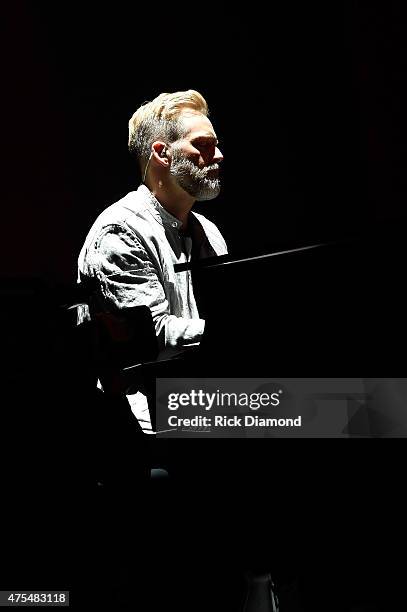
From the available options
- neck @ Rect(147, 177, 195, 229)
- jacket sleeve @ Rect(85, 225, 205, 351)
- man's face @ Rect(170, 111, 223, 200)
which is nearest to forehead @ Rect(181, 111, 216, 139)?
man's face @ Rect(170, 111, 223, 200)

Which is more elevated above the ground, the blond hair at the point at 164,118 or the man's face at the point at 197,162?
the blond hair at the point at 164,118

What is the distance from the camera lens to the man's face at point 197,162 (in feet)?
6.04

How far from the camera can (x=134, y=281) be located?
1.69 metres

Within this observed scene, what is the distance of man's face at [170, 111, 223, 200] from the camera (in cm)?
184

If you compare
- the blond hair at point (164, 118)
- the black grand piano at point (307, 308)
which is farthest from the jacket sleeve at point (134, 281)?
the blond hair at point (164, 118)

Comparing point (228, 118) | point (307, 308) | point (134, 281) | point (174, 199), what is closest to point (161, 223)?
point (174, 199)

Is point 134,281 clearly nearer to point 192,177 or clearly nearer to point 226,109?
point 192,177

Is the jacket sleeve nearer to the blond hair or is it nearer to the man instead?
the man

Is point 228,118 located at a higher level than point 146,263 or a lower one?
higher

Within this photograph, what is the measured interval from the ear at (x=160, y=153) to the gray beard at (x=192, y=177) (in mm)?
26

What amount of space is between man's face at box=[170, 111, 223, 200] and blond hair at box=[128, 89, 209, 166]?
0.03 meters

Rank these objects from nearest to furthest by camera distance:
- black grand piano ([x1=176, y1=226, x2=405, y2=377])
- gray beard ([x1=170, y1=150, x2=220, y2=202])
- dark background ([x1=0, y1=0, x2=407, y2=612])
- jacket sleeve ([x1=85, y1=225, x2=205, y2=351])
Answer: black grand piano ([x1=176, y1=226, x2=405, y2=377])
jacket sleeve ([x1=85, y1=225, x2=205, y2=351])
gray beard ([x1=170, y1=150, x2=220, y2=202])
dark background ([x1=0, y1=0, x2=407, y2=612])

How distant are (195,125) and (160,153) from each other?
105 millimetres

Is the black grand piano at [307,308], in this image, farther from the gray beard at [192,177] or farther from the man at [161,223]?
the gray beard at [192,177]
